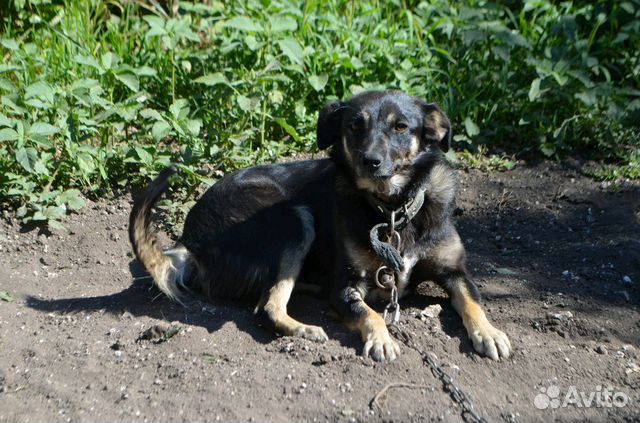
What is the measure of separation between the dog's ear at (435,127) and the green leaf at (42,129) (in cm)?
261

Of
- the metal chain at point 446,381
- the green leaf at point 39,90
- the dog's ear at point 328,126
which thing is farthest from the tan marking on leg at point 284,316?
the green leaf at point 39,90

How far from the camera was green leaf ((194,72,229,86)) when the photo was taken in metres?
5.98

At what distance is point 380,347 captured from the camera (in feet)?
12.6

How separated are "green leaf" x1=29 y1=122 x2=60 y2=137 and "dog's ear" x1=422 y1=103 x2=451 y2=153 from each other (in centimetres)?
261

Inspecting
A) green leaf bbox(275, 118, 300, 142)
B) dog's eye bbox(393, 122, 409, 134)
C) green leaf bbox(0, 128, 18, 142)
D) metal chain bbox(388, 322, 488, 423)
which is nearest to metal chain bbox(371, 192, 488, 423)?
metal chain bbox(388, 322, 488, 423)

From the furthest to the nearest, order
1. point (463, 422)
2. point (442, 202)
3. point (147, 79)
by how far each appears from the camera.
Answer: point (147, 79) → point (442, 202) → point (463, 422)

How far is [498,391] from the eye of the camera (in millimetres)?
3605

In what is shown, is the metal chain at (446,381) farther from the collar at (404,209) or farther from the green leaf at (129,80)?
the green leaf at (129,80)

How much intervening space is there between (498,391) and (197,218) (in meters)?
2.22

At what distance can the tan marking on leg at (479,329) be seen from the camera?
153 inches

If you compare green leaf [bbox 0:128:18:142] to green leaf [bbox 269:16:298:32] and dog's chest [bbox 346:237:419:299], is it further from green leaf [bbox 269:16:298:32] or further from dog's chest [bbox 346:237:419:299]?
dog's chest [bbox 346:237:419:299]

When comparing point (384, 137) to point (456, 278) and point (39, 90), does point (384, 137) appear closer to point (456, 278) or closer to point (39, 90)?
point (456, 278)

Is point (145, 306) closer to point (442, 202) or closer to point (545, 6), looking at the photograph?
point (442, 202)

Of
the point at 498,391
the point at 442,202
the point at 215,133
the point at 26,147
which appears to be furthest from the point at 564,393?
the point at 26,147
